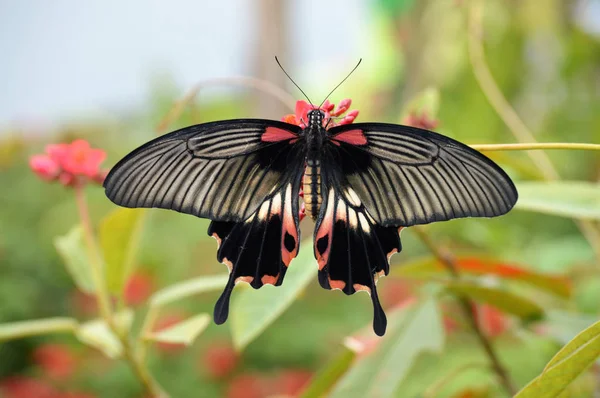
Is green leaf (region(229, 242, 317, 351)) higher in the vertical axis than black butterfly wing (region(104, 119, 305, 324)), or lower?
lower

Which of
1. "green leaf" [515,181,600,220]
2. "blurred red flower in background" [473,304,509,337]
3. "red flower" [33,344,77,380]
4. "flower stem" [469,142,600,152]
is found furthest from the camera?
"red flower" [33,344,77,380]

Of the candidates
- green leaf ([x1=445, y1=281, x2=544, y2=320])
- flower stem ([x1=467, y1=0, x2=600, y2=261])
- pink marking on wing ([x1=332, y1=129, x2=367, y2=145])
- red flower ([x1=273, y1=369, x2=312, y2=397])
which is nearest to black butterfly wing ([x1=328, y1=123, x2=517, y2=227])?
pink marking on wing ([x1=332, y1=129, x2=367, y2=145])

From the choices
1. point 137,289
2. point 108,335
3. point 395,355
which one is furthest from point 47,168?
point 137,289

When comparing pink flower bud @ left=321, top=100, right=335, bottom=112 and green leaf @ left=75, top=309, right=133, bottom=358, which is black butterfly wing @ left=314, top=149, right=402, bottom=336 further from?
green leaf @ left=75, top=309, right=133, bottom=358

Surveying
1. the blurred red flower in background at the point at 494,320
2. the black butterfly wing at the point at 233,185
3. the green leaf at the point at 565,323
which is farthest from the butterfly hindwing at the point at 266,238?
the blurred red flower in background at the point at 494,320

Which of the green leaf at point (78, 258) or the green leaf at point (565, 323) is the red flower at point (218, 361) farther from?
the green leaf at point (565, 323)

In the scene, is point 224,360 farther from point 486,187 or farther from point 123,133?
point 123,133

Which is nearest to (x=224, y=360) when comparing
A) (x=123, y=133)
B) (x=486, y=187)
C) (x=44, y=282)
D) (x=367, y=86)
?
(x=44, y=282)
